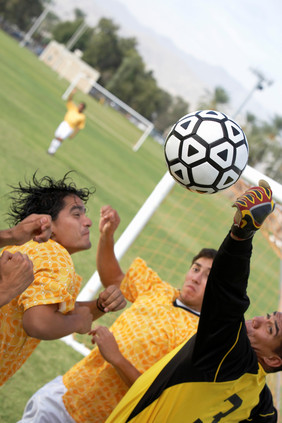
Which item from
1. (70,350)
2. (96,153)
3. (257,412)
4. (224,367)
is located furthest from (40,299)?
(96,153)

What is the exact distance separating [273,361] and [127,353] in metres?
0.77

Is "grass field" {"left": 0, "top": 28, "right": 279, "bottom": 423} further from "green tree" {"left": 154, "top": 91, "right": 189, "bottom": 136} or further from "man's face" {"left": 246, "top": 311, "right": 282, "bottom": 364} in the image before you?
"green tree" {"left": 154, "top": 91, "right": 189, "bottom": 136}

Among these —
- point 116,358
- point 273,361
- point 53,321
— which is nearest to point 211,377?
point 273,361

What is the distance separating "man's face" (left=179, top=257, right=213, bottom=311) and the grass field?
1.66 m

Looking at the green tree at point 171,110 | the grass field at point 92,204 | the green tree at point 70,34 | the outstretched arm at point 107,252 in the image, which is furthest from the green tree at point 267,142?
the outstretched arm at point 107,252

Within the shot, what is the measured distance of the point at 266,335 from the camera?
2.56 m

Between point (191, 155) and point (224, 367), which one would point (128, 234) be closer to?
point (191, 155)

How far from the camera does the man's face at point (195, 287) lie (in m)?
2.97

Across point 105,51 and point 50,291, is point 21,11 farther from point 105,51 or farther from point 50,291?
point 50,291

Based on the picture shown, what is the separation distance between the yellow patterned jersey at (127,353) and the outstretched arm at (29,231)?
2.72 feet

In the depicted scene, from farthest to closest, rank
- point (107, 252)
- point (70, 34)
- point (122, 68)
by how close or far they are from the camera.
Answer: point (70, 34) < point (122, 68) < point (107, 252)

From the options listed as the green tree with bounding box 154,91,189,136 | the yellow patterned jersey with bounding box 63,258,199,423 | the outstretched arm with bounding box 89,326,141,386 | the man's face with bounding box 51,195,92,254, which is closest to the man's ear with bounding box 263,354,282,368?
the yellow patterned jersey with bounding box 63,258,199,423

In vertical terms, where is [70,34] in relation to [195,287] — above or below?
above

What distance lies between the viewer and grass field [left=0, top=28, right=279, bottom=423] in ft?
15.5
